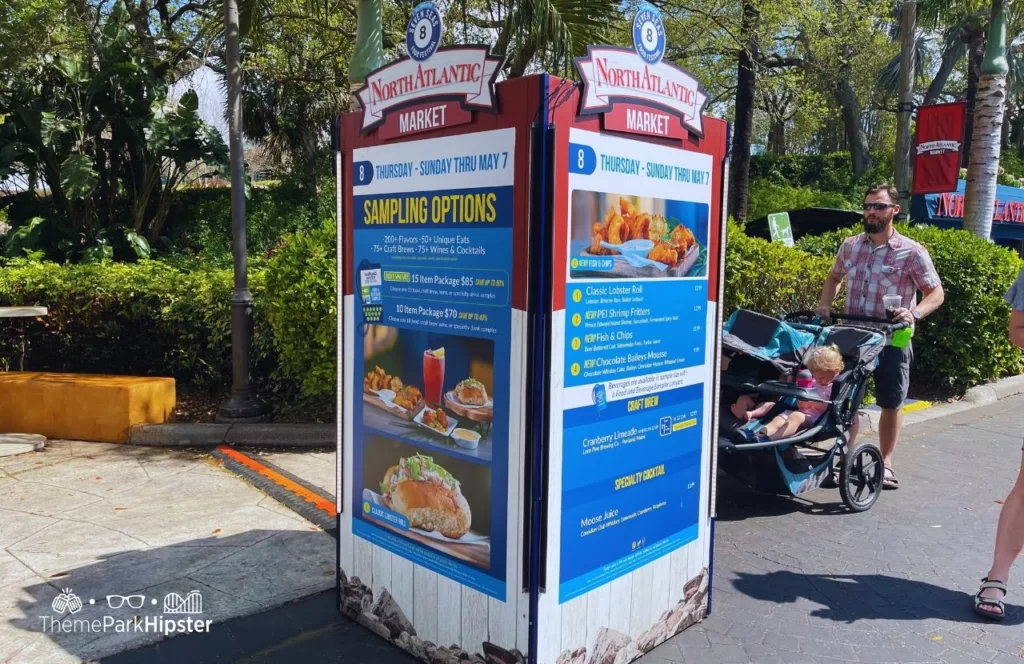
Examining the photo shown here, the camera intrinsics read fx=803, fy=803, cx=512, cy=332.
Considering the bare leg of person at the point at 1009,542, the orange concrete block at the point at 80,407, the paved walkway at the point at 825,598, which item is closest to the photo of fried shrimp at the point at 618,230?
the paved walkway at the point at 825,598

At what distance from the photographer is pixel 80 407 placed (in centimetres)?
704

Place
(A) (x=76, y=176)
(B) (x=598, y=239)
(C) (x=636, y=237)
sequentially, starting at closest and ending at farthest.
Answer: (B) (x=598, y=239)
(C) (x=636, y=237)
(A) (x=76, y=176)

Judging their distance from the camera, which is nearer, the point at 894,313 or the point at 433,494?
the point at 433,494

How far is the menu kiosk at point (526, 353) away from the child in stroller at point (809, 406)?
1.53m

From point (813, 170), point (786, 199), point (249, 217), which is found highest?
point (813, 170)

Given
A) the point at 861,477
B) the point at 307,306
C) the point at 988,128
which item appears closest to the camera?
the point at 861,477

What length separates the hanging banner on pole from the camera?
40.0 ft

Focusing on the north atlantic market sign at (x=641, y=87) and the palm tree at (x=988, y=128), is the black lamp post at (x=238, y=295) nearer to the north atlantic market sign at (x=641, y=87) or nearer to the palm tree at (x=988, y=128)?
the north atlantic market sign at (x=641, y=87)

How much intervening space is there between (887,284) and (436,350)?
4044mm

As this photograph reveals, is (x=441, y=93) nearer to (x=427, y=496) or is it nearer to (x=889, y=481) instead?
(x=427, y=496)

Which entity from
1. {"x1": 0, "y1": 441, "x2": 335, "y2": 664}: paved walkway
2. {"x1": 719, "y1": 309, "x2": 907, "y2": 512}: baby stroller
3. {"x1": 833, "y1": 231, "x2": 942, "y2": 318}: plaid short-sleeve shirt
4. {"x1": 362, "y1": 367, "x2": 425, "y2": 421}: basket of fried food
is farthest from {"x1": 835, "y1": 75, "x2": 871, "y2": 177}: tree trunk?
{"x1": 362, "y1": 367, "x2": 425, "y2": 421}: basket of fried food

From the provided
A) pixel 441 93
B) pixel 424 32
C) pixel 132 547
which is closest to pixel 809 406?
pixel 441 93

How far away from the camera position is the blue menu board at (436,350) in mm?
3047

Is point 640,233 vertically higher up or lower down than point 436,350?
higher up
